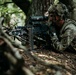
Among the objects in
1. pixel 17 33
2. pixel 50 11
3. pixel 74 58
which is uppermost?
pixel 50 11

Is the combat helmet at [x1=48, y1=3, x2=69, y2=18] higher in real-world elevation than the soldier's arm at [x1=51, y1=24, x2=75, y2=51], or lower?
higher

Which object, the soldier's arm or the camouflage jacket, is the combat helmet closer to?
the camouflage jacket

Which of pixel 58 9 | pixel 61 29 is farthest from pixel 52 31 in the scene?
pixel 58 9

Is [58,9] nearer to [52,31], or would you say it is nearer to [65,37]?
[52,31]

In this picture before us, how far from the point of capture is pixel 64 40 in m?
6.11

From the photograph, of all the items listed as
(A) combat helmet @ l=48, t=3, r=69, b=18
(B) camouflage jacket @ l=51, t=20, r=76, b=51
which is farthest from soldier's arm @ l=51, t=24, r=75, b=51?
(A) combat helmet @ l=48, t=3, r=69, b=18

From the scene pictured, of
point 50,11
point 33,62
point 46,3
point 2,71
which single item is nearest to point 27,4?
point 46,3

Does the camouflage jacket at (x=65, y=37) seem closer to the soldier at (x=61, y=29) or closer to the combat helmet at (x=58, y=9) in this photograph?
the soldier at (x=61, y=29)

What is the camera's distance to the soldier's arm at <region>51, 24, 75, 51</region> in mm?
6062

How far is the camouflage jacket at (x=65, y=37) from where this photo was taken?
607 centimetres

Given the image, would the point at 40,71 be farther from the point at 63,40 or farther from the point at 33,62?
the point at 63,40

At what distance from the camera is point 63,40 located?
20.1 ft

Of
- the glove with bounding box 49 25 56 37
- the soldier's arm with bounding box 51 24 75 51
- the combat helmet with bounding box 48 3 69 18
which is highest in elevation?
the combat helmet with bounding box 48 3 69 18

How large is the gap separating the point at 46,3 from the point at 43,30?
1.40 meters
